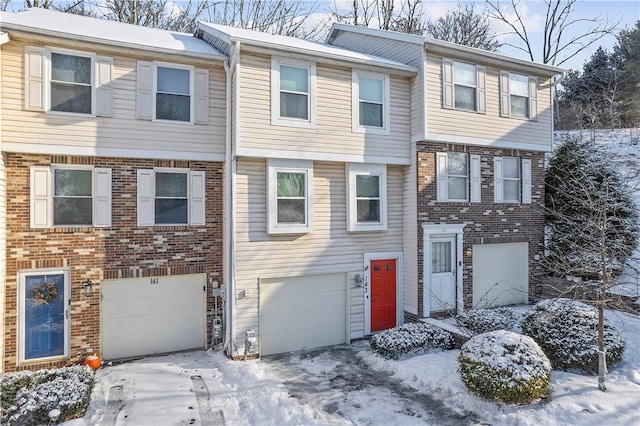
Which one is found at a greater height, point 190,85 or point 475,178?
point 190,85

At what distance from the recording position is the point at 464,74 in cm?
1180

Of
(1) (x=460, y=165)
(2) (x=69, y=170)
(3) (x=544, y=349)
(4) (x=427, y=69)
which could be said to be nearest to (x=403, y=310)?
(3) (x=544, y=349)

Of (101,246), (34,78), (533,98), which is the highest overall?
(533,98)

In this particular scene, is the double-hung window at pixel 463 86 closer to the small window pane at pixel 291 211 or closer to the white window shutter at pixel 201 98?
the small window pane at pixel 291 211

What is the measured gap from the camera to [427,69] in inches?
440

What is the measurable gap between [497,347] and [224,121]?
322 inches

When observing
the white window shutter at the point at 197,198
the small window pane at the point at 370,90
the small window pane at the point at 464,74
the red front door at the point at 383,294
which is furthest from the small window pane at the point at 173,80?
the small window pane at the point at 464,74

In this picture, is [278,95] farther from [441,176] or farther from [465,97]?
[465,97]

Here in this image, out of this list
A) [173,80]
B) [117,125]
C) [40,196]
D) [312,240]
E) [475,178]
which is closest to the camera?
A: [40,196]

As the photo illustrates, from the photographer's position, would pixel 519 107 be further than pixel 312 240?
Yes

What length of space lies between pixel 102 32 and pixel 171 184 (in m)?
4.08

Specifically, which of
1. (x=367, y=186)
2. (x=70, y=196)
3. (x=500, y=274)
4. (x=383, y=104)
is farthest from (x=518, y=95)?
(x=70, y=196)

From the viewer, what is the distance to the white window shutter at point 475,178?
12.1 metres

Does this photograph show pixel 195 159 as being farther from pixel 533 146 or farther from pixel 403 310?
pixel 533 146
